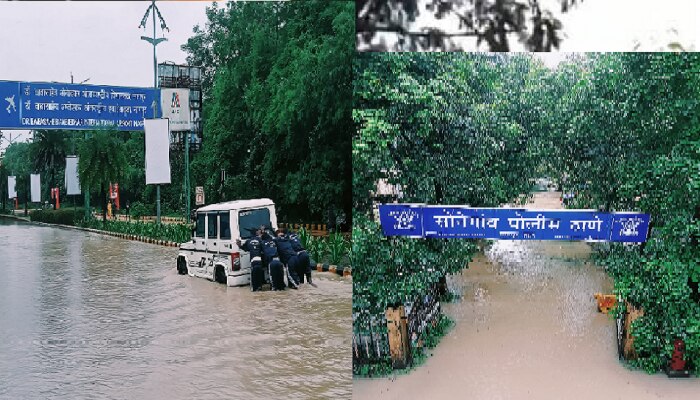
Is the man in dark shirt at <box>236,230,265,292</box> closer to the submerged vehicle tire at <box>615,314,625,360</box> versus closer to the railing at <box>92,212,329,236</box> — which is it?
the railing at <box>92,212,329,236</box>

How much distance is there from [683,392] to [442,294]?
152 centimetres

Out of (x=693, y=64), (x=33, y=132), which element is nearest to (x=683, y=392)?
(x=693, y=64)

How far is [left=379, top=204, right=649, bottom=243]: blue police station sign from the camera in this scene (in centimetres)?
427

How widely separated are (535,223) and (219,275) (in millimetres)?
1935

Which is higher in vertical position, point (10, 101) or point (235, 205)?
point (10, 101)

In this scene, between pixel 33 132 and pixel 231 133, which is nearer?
pixel 33 132

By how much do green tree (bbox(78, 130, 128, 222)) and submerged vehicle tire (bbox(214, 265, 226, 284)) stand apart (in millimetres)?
806

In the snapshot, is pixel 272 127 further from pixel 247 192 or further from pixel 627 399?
pixel 627 399

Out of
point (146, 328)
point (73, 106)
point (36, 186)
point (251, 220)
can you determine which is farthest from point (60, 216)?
point (251, 220)

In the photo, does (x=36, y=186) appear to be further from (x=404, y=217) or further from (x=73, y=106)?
(x=404, y=217)

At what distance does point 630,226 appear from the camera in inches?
169

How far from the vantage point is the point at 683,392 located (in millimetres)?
4234

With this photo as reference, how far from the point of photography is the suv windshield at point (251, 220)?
14.1 ft

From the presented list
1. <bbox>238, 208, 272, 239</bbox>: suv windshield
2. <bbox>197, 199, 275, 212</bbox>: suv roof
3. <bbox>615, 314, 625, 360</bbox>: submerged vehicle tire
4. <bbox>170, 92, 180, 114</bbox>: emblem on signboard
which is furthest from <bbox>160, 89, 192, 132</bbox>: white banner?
<bbox>615, 314, 625, 360</bbox>: submerged vehicle tire
